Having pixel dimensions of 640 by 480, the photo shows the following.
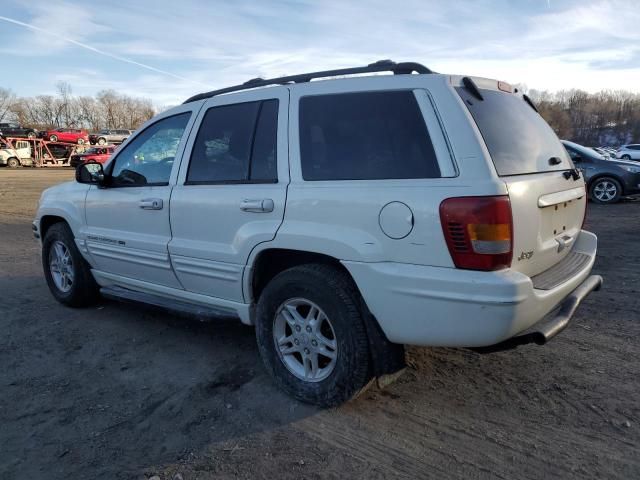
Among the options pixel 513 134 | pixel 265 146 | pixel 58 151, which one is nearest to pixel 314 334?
pixel 265 146

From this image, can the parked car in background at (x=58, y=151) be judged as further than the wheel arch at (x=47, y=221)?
Yes

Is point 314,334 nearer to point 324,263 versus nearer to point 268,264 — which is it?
point 324,263

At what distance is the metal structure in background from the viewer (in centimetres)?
3225

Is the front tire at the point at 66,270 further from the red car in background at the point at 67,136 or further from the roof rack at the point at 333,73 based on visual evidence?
the red car in background at the point at 67,136

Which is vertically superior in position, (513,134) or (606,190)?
(513,134)

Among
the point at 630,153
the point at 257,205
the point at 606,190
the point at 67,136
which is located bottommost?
the point at 606,190

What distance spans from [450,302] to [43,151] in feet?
123

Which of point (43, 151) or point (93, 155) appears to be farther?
point (43, 151)

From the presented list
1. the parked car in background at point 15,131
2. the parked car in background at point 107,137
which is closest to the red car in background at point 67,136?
the parked car in background at point 107,137

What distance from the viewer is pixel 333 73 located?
3.23 metres

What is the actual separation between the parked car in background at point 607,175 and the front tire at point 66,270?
11246mm

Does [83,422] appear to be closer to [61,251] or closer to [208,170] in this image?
[208,170]

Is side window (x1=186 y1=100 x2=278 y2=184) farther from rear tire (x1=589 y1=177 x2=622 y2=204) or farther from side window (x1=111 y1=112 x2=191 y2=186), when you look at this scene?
rear tire (x1=589 y1=177 x2=622 y2=204)

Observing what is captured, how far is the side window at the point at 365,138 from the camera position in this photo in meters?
2.68
